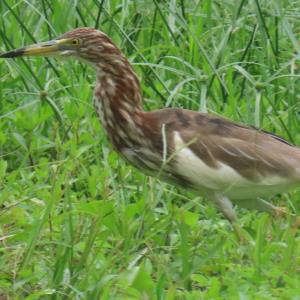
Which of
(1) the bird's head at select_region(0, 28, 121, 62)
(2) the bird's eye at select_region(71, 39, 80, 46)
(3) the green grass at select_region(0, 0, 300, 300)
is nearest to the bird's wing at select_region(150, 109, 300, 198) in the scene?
(3) the green grass at select_region(0, 0, 300, 300)

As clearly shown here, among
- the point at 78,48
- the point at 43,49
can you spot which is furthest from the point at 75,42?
the point at 43,49

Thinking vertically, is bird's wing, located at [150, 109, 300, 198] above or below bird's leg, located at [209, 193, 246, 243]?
above

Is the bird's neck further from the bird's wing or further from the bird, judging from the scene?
the bird's wing

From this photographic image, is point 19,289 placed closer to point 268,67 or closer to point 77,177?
point 77,177

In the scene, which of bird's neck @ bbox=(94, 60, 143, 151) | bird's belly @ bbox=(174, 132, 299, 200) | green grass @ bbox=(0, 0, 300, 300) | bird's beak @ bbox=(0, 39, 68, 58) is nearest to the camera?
green grass @ bbox=(0, 0, 300, 300)

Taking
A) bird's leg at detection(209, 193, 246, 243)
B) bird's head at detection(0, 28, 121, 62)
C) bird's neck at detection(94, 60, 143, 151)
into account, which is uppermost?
bird's head at detection(0, 28, 121, 62)

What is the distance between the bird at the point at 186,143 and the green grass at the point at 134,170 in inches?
4.3

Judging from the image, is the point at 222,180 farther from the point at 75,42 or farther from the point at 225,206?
the point at 75,42

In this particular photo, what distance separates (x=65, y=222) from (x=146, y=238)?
1.07 ft

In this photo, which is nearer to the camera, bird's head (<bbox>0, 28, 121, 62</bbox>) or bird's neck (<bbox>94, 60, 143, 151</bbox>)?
bird's neck (<bbox>94, 60, 143, 151</bbox>)

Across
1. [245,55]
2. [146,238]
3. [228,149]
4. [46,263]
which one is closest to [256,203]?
[228,149]

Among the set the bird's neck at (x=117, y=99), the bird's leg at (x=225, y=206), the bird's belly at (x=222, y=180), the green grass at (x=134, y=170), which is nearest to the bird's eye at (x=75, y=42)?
the bird's neck at (x=117, y=99)

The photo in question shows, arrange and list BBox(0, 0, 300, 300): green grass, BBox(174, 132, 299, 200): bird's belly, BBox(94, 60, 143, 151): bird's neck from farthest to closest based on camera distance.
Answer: BBox(94, 60, 143, 151): bird's neck, BBox(174, 132, 299, 200): bird's belly, BBox(0, 0, 300, 300): green grass

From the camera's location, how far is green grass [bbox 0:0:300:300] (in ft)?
15.3
